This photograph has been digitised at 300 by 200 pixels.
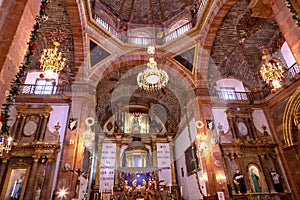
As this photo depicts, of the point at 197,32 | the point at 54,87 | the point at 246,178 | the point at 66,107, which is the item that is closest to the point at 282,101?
the point at 246,178

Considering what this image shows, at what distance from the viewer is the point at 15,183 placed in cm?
928

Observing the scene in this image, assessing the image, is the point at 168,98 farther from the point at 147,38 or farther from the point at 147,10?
the point at 147,10

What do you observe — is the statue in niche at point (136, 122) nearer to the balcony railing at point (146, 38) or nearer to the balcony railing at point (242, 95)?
the balcony railing at point (146, 38)

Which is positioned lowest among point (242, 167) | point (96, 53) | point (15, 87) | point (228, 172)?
point (228, 172)

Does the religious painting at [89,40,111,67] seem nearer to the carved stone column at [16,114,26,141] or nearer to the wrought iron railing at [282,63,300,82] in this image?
the carved stone column at [16,114,26,141]

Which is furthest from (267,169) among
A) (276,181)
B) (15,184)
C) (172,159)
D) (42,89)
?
(42,89)

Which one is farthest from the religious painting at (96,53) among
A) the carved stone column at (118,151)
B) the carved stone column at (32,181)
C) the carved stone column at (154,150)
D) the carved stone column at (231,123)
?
the carved stone column at (154,150)

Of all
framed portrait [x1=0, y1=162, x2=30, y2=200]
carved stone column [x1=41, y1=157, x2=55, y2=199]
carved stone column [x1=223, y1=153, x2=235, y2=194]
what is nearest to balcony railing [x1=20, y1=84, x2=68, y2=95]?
carved stone column [x1=41, y1=157, x2=55, y2=199]

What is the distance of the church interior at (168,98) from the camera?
9.12m

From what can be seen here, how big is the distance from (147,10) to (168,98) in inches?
264

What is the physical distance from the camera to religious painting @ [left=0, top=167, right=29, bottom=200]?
8.89 metres

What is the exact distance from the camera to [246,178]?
34.1 ft

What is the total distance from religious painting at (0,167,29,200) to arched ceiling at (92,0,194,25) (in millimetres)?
10590

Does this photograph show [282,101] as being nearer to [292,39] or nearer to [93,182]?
[292,39]
